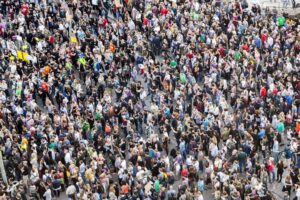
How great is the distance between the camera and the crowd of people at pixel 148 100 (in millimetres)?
34094

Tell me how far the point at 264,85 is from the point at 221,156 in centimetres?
741

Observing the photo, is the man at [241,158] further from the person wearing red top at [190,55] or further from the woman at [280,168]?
the person wearing red top at [190,55]

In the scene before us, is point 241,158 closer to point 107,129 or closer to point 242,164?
point 242,164

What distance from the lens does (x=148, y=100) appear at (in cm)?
4159

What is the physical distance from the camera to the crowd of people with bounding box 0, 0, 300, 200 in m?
34.1

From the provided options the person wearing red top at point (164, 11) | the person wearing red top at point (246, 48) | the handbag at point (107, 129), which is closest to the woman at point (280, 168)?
the handbag at point (107, 129)

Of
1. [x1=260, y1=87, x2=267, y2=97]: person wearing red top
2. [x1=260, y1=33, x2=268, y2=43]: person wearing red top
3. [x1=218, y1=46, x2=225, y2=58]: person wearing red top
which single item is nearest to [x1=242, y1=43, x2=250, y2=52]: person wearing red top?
[x1=218, y1=46, x2=225, y2=58]: person wearing red top

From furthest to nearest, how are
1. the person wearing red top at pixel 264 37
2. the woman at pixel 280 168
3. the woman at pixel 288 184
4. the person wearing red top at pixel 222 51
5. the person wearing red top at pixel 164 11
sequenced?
the person wearing red top at pixel 164 11 < the person wearing red top at pixel 264 37 < the person wearing red top at pixel 222 51 < the woman at pixel 280 168 < the woman at pixel 288 184

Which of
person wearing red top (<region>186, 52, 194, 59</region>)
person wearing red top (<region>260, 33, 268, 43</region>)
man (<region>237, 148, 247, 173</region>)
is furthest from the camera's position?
person wearing red top (<region>260, 33, 268, 43</region>)

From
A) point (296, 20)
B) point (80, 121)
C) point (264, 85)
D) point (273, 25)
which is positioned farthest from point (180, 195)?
point (296, 20)

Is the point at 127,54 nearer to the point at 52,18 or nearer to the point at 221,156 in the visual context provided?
the point at 52,18

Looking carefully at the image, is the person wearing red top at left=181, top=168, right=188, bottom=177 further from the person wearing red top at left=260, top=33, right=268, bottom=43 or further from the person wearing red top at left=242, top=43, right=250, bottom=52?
the person wearing red top at left=260, top=33, right=268, bottom=43

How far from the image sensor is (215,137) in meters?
36.1

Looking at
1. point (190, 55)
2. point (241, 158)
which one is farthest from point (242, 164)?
point (190, 55)
